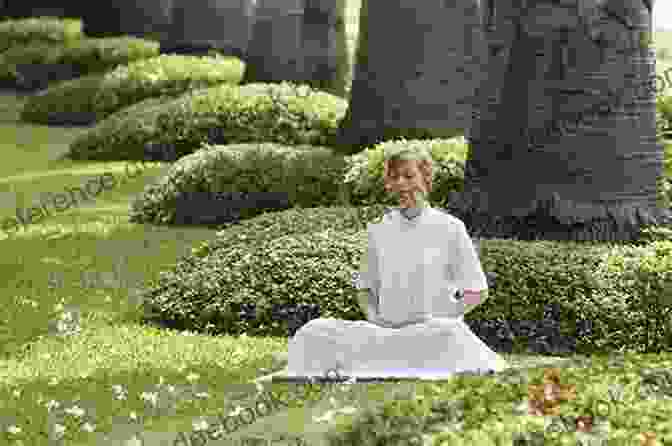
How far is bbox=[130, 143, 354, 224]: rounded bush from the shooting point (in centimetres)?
1591

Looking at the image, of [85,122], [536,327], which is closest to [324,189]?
[536,327]

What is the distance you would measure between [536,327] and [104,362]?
3.07m

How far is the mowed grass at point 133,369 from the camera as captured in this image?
21.6 feet

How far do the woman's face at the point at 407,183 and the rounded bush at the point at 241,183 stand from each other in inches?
301

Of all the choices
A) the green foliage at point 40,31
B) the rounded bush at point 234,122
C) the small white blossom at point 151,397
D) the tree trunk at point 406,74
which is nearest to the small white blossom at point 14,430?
the small white blossom at point 151,397

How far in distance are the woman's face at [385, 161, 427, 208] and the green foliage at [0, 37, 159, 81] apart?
81.7 feet

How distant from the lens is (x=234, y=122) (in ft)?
68.5

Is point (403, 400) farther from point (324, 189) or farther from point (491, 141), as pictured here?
point (324, 189)

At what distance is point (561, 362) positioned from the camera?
9.63 m

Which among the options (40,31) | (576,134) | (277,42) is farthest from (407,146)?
(40,31)

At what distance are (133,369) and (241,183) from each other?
6.87m

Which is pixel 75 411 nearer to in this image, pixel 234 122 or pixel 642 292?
pixel 642 292

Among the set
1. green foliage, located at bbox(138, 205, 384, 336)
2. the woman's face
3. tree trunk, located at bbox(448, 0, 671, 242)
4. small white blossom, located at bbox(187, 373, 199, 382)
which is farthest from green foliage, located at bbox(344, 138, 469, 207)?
the woman's face

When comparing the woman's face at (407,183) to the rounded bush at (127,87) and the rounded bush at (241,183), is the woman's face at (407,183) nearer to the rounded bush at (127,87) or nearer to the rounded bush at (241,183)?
the rounded bush at (241,183)
